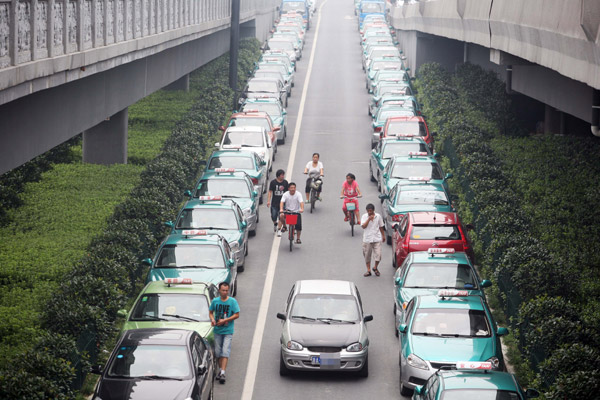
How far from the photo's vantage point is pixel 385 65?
54406 millimetres

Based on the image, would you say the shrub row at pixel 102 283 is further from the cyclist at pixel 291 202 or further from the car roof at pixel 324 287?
the car roof at pixel 324 287

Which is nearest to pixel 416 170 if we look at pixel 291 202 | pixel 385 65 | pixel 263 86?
pixel 291 202

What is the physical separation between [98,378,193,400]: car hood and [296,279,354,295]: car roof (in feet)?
14.5

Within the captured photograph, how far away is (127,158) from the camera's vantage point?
35906 millimetres

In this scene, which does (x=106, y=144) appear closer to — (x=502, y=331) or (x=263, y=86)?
(x=263, y=86)

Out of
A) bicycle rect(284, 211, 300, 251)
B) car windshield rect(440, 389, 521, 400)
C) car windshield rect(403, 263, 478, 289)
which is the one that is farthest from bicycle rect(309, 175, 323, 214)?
car windshield rect(440, 389, 521, 400)

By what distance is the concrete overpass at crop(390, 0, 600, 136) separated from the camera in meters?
17.9

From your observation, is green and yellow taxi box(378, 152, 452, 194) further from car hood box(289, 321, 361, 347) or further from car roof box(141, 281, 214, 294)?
car hood box(289, 321, 361, 347)

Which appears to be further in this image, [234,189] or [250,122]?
[250,122]

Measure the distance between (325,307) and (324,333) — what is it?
2.45ft

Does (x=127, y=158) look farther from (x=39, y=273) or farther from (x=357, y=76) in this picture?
(x=357, y=76)

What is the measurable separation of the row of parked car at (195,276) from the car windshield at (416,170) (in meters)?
3.90

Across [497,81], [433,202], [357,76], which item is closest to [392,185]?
[433,202]

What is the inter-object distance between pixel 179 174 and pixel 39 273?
24.5 ft
